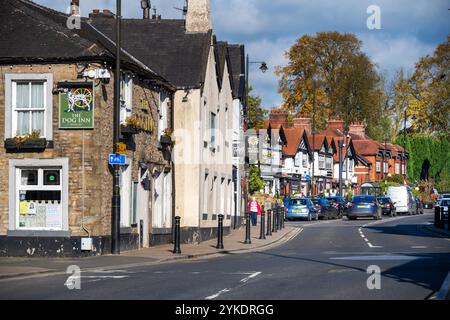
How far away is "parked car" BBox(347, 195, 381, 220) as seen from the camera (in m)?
63.9

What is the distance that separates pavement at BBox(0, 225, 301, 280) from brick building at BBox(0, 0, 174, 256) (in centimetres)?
93

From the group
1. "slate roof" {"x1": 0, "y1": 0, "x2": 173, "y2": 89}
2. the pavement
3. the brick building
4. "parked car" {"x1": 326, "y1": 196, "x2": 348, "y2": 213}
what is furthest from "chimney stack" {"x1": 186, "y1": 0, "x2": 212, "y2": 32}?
"parked car" {"x1": 326, "y1": 196, "x2": 348, "y2": 213}

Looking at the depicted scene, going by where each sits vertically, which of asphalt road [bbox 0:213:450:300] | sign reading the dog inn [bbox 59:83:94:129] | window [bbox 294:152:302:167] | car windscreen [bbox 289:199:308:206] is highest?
window [bbox 294:152:302:167]

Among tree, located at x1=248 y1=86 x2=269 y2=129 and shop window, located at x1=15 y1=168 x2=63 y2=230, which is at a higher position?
tree, located at x1=248 y1=86 x2=269 y2=129

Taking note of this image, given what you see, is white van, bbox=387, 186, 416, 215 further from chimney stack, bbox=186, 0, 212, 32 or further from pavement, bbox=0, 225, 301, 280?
pavement, bbox=0, 225, 301, 280

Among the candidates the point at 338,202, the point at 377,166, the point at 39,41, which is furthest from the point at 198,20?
the point at 377,166

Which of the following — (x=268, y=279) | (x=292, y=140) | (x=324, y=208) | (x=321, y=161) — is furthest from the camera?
(x=321, y=161)

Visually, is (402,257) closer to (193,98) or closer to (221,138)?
(193,98)

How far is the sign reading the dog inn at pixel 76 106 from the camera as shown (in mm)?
26328

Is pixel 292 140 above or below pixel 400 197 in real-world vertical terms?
above

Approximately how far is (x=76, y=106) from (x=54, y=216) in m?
3.28

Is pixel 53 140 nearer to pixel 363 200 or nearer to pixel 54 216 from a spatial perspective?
pixel 54 216

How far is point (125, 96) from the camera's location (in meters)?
29.2
